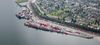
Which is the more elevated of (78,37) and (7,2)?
(7,2)

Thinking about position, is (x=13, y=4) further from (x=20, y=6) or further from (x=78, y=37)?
(x=78, y=37)

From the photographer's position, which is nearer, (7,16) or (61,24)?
(61,24)

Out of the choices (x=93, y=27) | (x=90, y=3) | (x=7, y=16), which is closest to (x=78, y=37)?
(x=93, y=27)

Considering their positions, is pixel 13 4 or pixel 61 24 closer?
pixel 61 24

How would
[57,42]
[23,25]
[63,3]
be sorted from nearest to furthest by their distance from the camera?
[57,42]
[23,25]
[63,3]

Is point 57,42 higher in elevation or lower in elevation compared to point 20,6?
lower

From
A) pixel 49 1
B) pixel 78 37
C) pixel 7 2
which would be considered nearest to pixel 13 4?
pixel 7 2

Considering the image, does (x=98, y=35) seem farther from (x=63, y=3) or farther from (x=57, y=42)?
(x=63, y=3)

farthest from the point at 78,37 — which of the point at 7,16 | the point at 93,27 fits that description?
the point at 7,16

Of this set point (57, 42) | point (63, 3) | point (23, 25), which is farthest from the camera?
point (63, 3)
